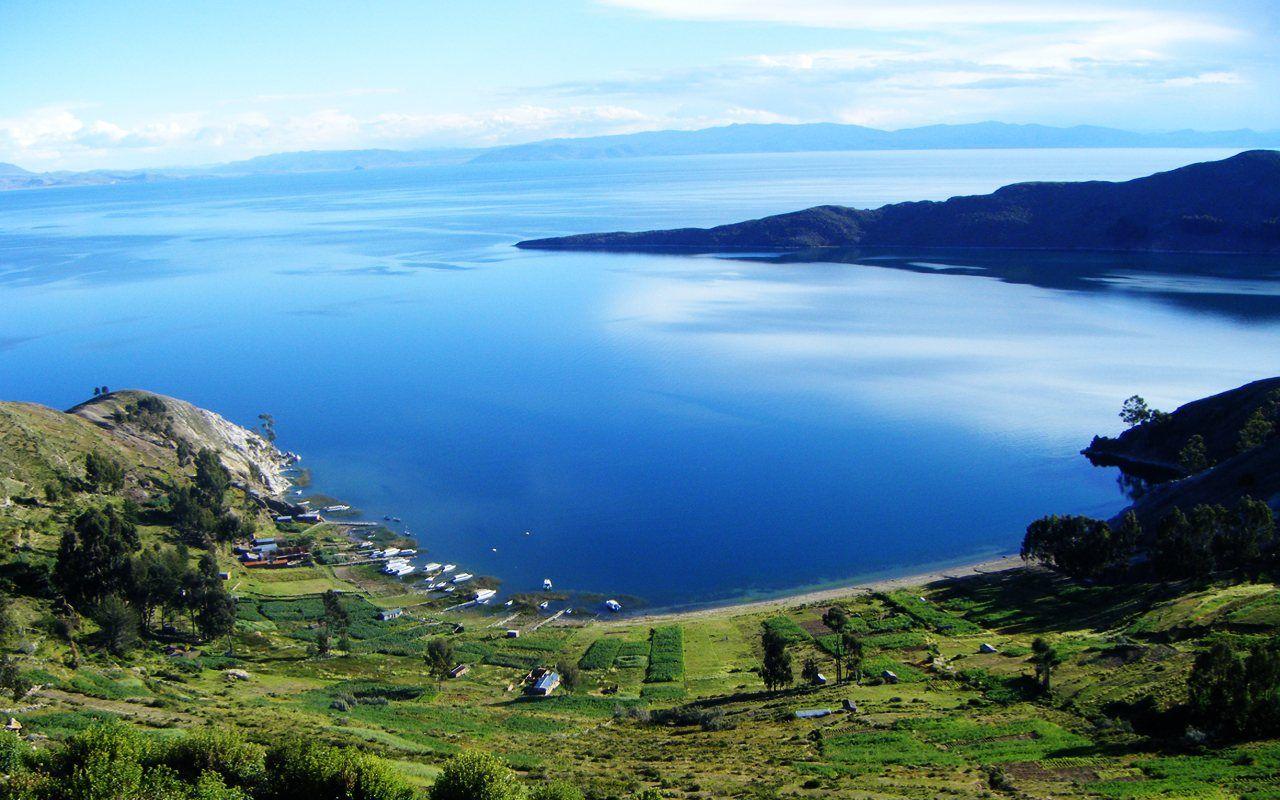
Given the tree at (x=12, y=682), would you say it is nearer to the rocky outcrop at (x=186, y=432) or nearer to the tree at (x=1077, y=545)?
the rocky outcrop at (x=186, y=432)

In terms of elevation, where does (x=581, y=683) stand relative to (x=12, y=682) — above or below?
below

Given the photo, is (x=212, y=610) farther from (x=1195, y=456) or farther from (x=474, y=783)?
(x=1195, y=456)

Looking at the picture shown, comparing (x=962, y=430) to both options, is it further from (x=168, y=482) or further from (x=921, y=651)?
(x=168, y=482)

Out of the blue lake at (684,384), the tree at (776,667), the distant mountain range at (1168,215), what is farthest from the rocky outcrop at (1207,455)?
the distant mountain range at (1168,215)

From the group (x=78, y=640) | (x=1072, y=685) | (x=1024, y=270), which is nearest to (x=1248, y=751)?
(x=1072, y=685)

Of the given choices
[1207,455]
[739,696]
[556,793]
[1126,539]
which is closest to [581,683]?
[739,696]

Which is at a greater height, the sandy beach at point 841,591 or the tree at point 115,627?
the tree at point 115,627
